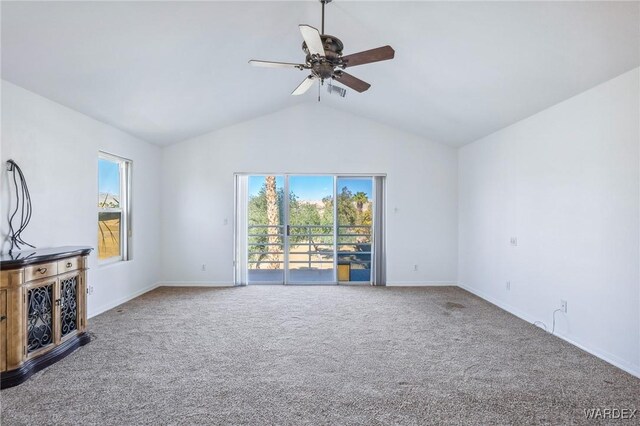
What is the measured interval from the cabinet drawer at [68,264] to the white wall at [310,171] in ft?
8.58

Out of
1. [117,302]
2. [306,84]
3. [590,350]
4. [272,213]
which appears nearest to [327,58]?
[306,84]

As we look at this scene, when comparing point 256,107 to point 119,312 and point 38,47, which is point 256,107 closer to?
point 38,47

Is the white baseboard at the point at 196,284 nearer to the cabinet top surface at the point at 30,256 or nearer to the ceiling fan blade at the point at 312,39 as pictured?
the cabinet top surface at the point at 30,256

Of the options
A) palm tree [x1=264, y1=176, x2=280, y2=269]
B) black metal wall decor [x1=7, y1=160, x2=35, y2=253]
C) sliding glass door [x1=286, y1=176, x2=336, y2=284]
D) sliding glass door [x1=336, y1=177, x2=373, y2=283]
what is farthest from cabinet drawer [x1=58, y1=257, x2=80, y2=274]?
sliding glass door [x1=336, y1=177, x2=373, y2=283]

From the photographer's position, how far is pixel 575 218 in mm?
3199

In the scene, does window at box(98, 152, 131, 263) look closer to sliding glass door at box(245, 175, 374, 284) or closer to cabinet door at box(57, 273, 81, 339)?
cabinet door at box(57, 273, 81, 339)

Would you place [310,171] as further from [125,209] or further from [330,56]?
[330,56]

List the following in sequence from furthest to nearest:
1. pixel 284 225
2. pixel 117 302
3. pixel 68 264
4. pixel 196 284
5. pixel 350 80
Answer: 1. pixel 284 225
2. pixel 196 284
3. pixel 117 302
4. pixel 68 264
5. pixel 350 80

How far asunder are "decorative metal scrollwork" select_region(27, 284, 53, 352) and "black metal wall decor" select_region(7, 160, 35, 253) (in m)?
0.57

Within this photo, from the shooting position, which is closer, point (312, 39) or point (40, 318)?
point (312, 39)

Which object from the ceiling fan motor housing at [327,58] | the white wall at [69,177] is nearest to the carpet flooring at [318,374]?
the white wall at [69,177]

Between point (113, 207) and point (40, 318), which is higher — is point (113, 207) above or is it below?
above

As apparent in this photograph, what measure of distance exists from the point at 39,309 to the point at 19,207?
3.36ft

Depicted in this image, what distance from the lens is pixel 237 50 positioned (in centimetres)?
342
